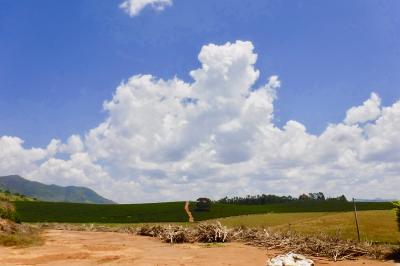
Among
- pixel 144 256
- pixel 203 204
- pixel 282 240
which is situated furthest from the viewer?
pixel 203 204

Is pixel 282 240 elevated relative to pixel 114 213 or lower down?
lower down

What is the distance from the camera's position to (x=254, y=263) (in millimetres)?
19328

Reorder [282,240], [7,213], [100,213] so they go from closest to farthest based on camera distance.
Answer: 1. [282,240]
2. [7,213]
3. [100,213]

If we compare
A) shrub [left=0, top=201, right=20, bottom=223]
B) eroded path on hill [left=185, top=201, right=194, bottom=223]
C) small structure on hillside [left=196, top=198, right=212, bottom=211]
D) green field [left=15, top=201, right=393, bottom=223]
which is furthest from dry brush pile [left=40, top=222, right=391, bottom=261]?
small structure on hillside [left=196, top=198, right=212, bottom=211]

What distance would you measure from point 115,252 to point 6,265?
21.3 ft

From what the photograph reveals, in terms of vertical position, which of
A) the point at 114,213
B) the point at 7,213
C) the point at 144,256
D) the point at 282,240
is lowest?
the point at 144,256

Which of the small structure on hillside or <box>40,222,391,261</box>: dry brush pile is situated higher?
the small structure on hillside

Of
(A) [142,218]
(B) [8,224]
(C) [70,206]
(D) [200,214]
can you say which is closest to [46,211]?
(C) [70,206]

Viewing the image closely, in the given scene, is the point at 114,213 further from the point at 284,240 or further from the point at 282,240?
the point at 284,240

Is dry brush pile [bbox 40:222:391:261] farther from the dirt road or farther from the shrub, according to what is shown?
the shrub

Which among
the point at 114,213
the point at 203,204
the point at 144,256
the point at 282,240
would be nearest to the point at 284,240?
the point at 282,240

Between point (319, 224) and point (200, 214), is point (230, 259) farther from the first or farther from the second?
point (200, 214)

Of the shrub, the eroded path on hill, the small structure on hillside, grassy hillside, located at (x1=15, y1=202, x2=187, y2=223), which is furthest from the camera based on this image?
the small structure on hillside

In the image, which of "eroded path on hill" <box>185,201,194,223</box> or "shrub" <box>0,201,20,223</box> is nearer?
"shrub" <box>0,201,20,223</box>
